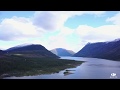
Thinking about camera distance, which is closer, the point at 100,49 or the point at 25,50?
the point at 25,50

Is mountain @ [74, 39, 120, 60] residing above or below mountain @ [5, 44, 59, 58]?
above

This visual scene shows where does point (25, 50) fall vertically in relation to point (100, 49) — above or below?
below

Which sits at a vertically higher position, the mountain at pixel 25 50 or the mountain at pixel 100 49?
the mountain at pixel 100 49

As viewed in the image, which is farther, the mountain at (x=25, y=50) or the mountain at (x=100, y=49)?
the mountain at (x=100, y=49)

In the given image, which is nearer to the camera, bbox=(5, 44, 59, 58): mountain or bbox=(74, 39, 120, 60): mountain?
bbox=(5, 44, 59, 58): mountain
